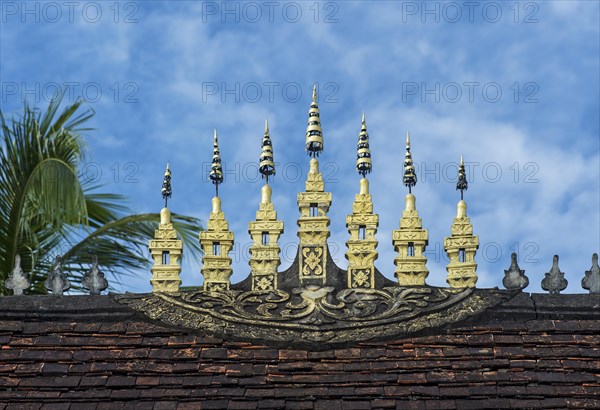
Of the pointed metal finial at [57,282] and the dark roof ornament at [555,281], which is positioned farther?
the pointed metal finial at [57,282]

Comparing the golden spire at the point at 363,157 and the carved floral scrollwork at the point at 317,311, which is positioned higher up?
the golden spire at the point at 363,157

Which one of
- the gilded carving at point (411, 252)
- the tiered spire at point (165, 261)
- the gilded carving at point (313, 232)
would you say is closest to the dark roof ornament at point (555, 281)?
the gilded carving at point (411, 252)

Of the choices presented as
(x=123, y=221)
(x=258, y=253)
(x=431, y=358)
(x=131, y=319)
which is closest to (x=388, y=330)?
(x=431, y=358)

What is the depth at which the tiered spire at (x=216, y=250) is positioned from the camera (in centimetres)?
1683

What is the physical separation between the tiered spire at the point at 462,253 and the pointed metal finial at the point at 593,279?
45.9 inches

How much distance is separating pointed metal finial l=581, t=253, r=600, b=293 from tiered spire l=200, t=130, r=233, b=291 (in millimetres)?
3715

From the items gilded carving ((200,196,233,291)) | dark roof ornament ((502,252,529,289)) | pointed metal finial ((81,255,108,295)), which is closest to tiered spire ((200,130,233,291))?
gilded carving ((200,196,233,291))

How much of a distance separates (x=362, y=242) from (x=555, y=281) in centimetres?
205

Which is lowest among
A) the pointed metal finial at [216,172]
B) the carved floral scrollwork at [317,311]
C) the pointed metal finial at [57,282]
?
the carved floral scrollwork at [317,311]

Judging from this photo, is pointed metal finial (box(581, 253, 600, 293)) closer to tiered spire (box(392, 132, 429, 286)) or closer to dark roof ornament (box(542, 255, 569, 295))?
dark roof ornament (box(542, 255, 569, 295))

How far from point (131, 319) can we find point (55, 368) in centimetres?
104

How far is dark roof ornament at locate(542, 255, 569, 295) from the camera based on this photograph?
16.9 metres

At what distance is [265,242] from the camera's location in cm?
1697

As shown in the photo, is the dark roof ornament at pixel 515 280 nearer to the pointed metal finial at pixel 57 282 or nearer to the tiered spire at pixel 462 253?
the tiered spire at pixel 462 253
